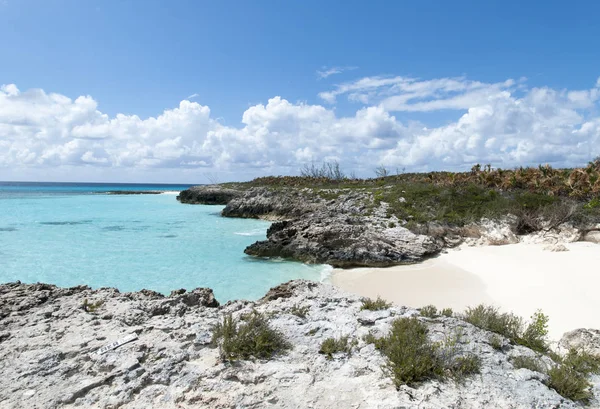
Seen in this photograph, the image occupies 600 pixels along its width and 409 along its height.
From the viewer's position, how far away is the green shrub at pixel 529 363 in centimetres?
513

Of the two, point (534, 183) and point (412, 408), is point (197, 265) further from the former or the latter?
point (534, 183)

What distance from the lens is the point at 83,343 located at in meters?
5.83

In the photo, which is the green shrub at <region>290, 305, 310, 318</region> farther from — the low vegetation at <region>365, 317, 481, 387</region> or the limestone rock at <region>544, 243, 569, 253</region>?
the limestone rock at <region>544, 243, 569, 253</region>

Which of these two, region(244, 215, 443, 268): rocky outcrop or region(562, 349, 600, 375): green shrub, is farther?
region(244, 215, 443, 268): rocky outcrop

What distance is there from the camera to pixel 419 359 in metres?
4.92

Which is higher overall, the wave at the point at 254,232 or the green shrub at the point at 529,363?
the green shrub at the point at 529,363

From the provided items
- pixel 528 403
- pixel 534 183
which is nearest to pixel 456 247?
pixel 534 183

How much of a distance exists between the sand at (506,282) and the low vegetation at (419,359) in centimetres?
470

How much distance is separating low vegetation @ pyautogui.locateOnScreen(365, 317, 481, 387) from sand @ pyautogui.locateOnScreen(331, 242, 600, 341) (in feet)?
15.4

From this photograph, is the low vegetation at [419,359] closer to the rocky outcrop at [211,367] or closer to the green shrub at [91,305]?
the rocky outcrop at [211,367]

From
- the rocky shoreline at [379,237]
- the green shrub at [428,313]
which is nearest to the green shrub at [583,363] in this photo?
the green shrub at [428,313]

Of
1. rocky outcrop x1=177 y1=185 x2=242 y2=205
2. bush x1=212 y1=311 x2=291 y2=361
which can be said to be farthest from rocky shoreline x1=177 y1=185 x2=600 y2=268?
rocky outcrop x1=177 y1=185 x2=242 y2=205

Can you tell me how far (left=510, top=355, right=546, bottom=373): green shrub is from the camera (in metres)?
5.13

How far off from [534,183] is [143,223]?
115 ft
